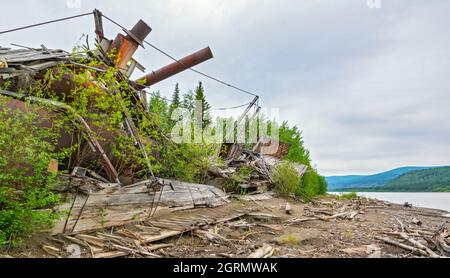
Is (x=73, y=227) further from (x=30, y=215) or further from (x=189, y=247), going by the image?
(x=189, y=247)

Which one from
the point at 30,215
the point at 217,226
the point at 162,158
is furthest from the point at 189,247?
the point at 162,158

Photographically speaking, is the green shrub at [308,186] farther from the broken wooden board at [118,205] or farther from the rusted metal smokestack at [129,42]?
the rusted metal smokestack at [129,42]

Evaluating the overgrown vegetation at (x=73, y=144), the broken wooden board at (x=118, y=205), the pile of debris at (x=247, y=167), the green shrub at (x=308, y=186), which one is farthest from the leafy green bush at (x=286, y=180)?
the broken wooden board at (x=118, y=205)

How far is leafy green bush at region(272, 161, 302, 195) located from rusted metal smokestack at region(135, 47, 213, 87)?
7.12 m

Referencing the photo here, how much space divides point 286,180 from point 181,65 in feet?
26.5

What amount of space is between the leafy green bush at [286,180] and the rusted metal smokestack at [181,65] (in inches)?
280

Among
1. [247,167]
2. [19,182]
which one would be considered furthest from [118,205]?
[247,167]

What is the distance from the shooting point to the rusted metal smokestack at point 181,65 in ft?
41.4

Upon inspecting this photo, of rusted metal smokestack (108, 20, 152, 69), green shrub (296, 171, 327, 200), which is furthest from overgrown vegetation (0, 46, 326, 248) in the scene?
green shrub (296, 171, 327, 200)

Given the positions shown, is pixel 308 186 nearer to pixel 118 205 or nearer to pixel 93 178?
pixel 118 205

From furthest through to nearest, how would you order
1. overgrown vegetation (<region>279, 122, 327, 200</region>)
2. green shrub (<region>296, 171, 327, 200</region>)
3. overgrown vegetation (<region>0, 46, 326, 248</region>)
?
overgrown vegetation (<region>279, 122, 327, 200</region>) < green shrub (<region>296, 171, 327, 200</region>) < overgrown vegetation (<region>0, 46, 326, 248</region>)

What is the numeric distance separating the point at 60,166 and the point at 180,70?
25.1 feet

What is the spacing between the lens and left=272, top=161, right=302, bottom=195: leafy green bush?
14680mm

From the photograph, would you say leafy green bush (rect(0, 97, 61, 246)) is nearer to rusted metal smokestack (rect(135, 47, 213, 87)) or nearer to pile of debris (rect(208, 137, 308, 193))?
pile of debris (rect(208, 137, 308, 193))
